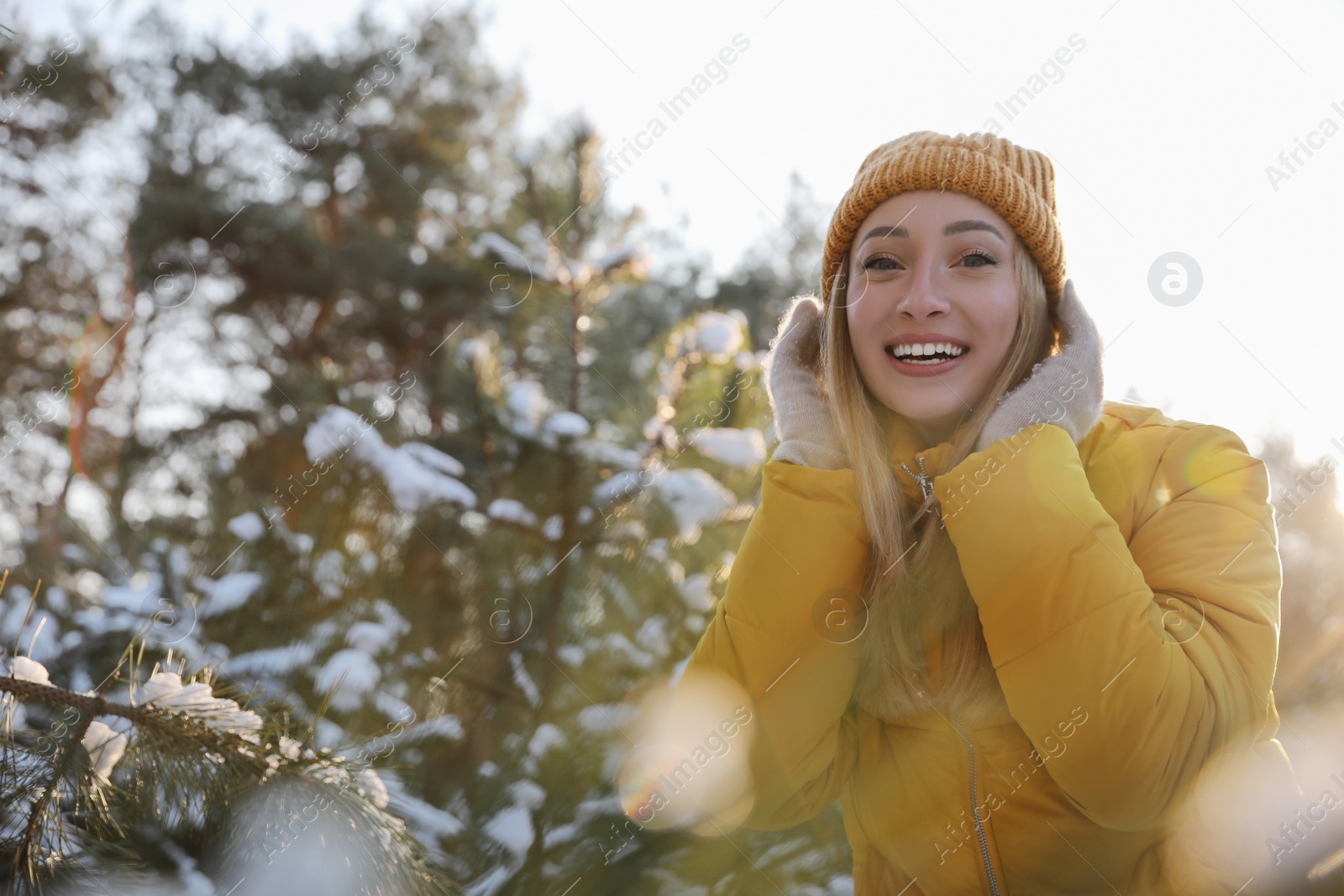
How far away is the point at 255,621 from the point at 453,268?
20.7 ft

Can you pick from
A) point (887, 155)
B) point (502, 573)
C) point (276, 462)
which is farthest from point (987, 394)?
point (276, 462)

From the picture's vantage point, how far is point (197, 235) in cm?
701

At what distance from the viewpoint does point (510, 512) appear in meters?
1.95

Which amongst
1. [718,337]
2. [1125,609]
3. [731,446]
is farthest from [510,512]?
[1125,609]

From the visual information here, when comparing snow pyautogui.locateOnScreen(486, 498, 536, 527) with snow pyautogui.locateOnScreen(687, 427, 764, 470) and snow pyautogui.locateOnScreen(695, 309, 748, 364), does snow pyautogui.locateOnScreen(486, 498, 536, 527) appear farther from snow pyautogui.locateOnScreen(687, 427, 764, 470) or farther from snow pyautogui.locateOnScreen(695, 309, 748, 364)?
snow pyautogui.locateOnScreen(695, 309, 748, 364)

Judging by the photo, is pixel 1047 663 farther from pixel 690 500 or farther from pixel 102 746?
pixel 102 746

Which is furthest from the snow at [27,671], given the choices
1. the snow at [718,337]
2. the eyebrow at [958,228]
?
the snow at [718,337]

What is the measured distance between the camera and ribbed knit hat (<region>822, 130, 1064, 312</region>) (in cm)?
139

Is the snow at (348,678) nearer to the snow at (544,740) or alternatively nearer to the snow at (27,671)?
the snow at (544,740)

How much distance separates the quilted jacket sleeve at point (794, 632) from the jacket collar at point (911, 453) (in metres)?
0.14

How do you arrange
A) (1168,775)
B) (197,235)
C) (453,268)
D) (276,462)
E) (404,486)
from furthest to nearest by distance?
(453,268) → (197,235) → (276,462) → (404,486) → (1168,775)

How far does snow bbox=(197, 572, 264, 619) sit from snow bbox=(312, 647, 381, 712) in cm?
28

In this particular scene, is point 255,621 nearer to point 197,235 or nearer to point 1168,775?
point 1168,775

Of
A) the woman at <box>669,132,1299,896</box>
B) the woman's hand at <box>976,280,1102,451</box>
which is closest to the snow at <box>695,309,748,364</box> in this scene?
the woman at <box>669,132,1299,896</box>
